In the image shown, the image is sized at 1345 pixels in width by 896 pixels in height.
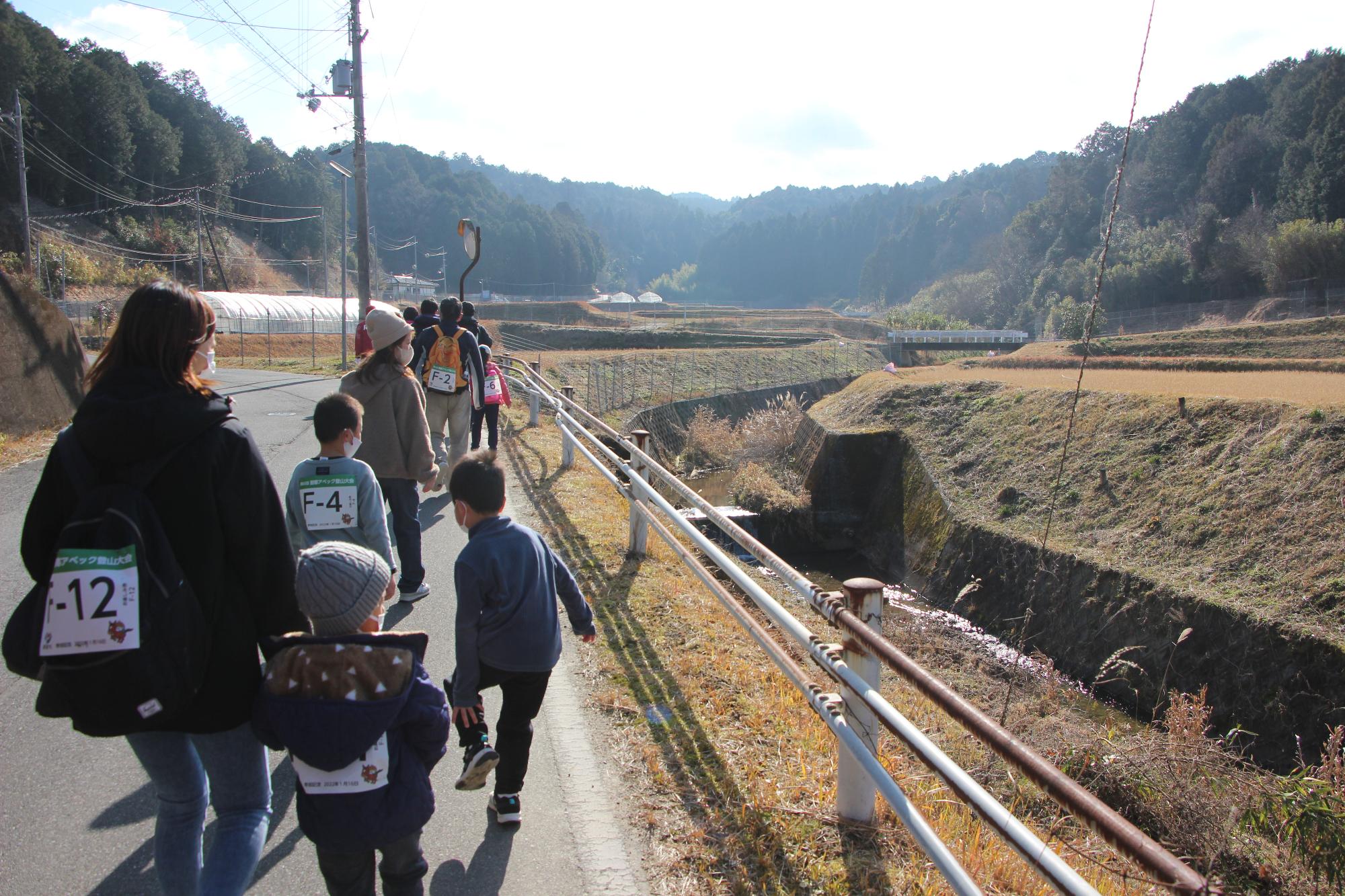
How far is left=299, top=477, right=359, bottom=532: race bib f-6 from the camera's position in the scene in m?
3.82

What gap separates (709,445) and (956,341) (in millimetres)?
45118

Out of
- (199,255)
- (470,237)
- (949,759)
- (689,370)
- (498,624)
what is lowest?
(689,370)

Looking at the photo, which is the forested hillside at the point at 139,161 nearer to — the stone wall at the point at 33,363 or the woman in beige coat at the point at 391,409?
the stone wall at the point at 33,363

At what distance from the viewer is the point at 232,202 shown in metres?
74.9

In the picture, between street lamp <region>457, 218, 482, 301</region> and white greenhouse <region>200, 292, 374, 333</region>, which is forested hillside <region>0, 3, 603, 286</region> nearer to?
white greenhouse <region>200, 292, 374, 333</region>

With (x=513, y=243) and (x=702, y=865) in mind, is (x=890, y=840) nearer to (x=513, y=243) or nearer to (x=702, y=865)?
(x=702, y=865)

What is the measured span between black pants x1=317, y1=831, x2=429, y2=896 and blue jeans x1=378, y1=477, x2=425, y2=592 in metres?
3.13

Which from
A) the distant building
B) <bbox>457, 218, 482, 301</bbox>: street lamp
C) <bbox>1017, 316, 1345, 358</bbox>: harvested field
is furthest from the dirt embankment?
the distant building

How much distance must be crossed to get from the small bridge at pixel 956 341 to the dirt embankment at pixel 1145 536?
149 ft

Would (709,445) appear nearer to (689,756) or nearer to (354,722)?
(689,756)

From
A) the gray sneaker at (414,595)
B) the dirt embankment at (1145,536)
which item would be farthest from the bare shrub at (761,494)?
the gray sneaker at (414,595)

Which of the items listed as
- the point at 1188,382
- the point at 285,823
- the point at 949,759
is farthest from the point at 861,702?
the point at 1188,382

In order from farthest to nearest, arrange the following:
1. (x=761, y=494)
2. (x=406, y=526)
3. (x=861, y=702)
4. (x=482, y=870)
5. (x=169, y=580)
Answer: (x=761, y=494)
(x=406, y=526)
(x=861, y=702)
(x=482, y=870)
(x=169, y=580)

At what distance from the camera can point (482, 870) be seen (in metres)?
3.00
